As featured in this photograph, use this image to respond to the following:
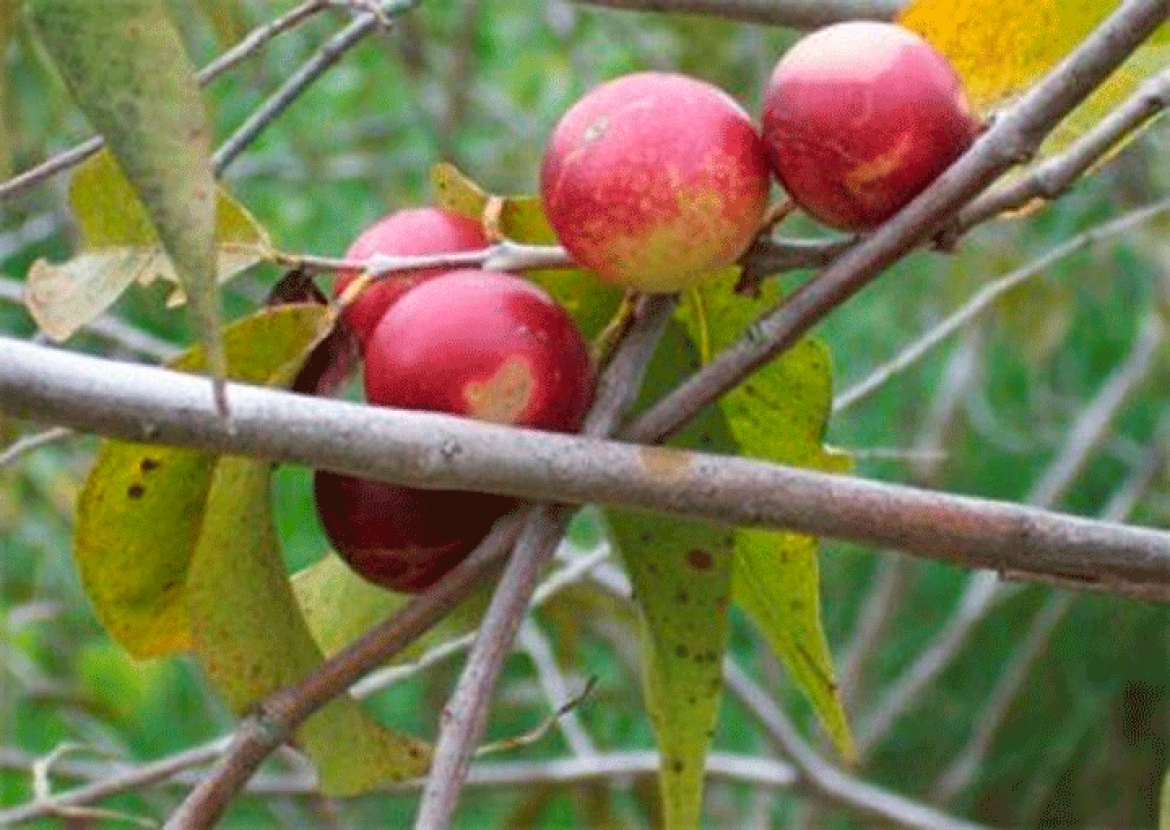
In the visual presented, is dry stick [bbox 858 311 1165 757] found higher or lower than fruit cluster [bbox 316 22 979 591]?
lower

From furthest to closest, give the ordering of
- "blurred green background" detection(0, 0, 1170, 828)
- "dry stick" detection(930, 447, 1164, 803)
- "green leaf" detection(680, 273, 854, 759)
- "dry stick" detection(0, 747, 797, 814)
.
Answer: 1. "dry stick" detection(930, 447, 1164, 803)
2. "blurred green background" detection(0, 0, 1170, 828)
3. "dry stick" detection(0, 747, 797, 814)
4. "green leaf" detection(680, 273, 854, 759)

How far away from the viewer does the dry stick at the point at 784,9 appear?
0.81m

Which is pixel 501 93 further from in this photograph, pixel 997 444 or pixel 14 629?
pixel 14 629

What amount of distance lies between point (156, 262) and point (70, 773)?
1.03 metres

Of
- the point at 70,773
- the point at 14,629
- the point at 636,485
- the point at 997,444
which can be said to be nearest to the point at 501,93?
the point at 997,444

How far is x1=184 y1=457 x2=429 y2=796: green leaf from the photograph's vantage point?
570 millimetres

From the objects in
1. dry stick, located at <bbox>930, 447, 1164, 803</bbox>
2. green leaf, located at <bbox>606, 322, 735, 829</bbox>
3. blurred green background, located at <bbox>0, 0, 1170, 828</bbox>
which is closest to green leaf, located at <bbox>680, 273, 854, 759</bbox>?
green leaf, located at <bbox>606, 322, 735, 829</bbox>

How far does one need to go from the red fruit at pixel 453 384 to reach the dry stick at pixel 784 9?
0.26 m

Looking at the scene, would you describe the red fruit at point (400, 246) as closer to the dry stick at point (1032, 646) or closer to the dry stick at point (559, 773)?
the dry stick at point (559, 773)

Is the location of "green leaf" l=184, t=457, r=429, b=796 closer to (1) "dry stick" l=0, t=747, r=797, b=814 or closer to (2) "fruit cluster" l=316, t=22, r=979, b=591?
(2) "fruit cluster" l=316, t=22, r=979, b=591

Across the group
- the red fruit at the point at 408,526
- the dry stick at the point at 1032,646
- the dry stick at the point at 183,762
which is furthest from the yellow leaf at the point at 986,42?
the dry stick at the point at 1032,646

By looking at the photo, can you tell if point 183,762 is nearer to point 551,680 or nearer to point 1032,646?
point 551,680

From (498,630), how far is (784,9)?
1.16ft

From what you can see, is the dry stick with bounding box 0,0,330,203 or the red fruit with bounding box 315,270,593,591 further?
the dry stick with bounding box 0,0,330,203
